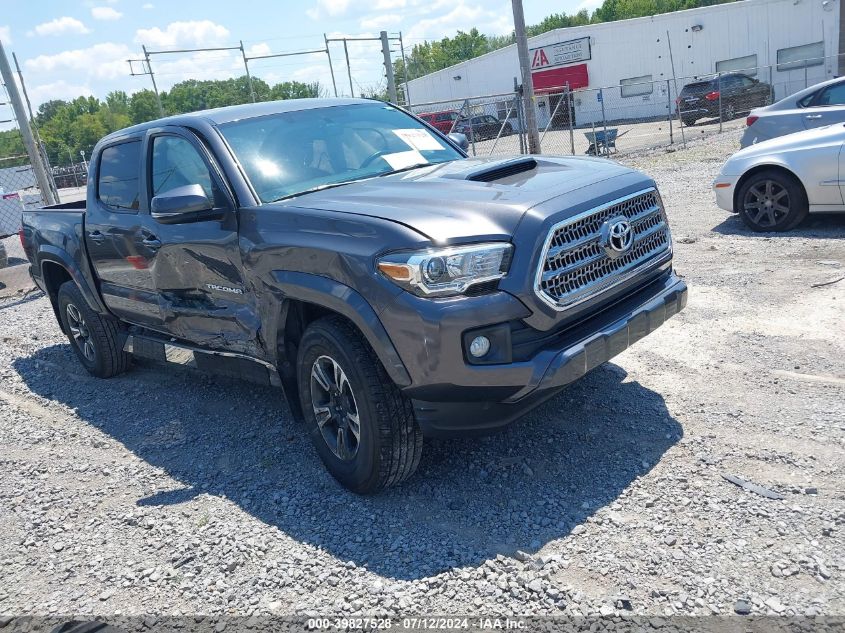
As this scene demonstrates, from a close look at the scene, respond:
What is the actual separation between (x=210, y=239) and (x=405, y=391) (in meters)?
1.67

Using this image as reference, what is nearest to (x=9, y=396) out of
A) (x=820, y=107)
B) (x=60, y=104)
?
(x=820, y=107)

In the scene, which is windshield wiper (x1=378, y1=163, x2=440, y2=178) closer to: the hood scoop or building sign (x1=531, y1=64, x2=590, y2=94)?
the hood scoop

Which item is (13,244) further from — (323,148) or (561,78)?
(561,78)

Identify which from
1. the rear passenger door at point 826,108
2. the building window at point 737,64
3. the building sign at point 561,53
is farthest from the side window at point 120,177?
the building sign at point 561,53

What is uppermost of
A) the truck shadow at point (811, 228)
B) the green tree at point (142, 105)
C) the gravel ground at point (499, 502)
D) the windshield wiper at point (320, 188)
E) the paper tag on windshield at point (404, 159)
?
the green tree at point (142, 105)

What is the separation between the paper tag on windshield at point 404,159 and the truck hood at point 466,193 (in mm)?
154

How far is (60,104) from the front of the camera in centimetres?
11362

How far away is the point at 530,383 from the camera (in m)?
3.28

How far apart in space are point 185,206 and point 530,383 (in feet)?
6.89

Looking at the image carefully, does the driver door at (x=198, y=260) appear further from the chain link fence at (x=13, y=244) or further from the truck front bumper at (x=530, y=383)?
the chain link fence at (x=13, y=244)

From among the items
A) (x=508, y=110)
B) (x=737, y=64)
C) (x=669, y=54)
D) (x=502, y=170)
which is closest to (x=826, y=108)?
(x=502, y=170)

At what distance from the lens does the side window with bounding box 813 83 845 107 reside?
10047mm

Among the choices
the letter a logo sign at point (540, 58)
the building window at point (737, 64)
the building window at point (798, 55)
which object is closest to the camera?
the building window at point (798, 55)

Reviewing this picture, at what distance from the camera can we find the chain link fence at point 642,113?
67.3 ft
